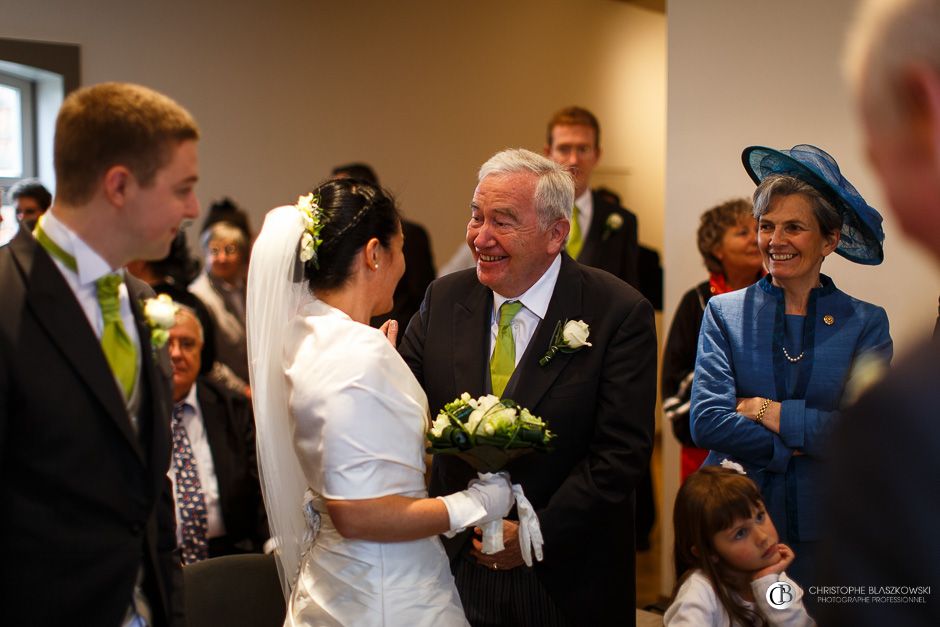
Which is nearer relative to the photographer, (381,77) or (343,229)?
(343,229)

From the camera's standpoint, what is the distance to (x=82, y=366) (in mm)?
1899

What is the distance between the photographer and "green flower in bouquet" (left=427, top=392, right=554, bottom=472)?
2480 millimetres

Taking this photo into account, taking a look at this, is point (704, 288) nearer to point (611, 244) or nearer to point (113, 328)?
point (611, 244)

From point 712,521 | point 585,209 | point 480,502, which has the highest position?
point 585,209

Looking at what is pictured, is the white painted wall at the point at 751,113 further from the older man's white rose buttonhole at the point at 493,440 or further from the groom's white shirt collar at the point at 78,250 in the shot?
the groom's white shirt collar at the point at 78,250

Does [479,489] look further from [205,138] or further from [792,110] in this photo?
[205,138]

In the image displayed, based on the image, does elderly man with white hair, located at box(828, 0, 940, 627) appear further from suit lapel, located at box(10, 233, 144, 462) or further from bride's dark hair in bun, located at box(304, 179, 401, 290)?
bride's dark hair in bun, located at box(304, 179, 401, 290)

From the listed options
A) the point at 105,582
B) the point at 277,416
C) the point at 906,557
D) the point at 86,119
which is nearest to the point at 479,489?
the point at 277,416

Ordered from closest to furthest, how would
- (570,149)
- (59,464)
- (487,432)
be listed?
(59,464), (487,432), (570,149)

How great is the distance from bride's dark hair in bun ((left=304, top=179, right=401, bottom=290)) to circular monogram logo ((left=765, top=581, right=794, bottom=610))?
141 centimetres

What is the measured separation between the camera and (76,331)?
6.29 ft

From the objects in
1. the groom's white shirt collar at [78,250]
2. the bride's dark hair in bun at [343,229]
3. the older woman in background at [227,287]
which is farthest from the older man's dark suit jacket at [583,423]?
the older woman in background at [227,287]

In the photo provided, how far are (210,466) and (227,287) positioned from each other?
2.16m

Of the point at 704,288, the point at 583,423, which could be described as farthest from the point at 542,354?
the point at 704,288
